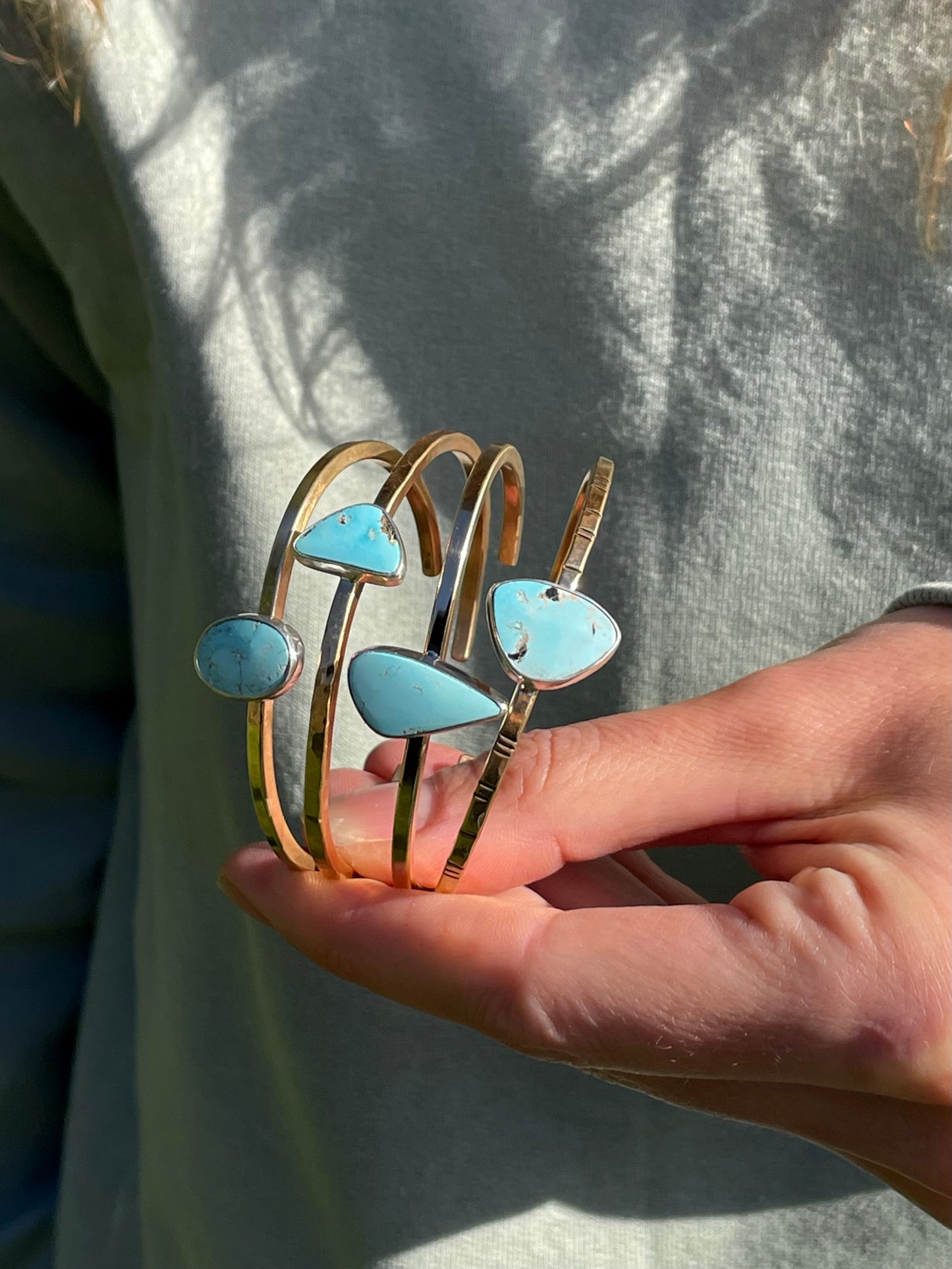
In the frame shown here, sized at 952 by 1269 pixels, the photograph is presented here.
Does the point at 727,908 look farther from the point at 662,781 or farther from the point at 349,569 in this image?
the point at 349,569

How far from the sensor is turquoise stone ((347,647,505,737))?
1.48 ft

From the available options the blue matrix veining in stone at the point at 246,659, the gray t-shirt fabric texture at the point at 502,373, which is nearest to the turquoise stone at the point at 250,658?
the blue matrix veining in stone at the point at 246,659

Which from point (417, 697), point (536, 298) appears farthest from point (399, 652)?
point (536, 298)

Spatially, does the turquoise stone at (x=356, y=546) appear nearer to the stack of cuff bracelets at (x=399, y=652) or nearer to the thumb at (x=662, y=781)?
the stack of cuff bracelets at (x=399, y=652)

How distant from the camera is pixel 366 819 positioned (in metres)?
0.49

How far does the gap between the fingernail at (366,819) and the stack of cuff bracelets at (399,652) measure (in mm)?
15

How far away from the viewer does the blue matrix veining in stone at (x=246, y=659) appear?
46cm

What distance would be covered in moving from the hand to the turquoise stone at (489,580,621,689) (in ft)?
0.13

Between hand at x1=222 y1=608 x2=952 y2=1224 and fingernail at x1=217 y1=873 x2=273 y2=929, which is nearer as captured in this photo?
hand at x1=222 y1=608 x2=952 y2=1224

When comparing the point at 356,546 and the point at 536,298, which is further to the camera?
the point at 536,298

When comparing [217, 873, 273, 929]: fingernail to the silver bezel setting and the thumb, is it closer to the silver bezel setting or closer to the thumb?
the thumb

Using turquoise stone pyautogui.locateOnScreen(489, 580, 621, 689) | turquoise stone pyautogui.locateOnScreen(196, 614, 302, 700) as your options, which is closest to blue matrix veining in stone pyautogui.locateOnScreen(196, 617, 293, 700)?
turquoise stone pyautogui.locateOnScreen(196, 614, 302, 700)

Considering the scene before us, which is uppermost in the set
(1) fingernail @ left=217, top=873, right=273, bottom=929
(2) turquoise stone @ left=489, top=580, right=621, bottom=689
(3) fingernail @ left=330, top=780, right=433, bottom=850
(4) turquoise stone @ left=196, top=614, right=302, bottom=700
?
(4) turquoise stone @ left=196, top=614, right=302, bottom=700

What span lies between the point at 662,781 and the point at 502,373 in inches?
10.7
